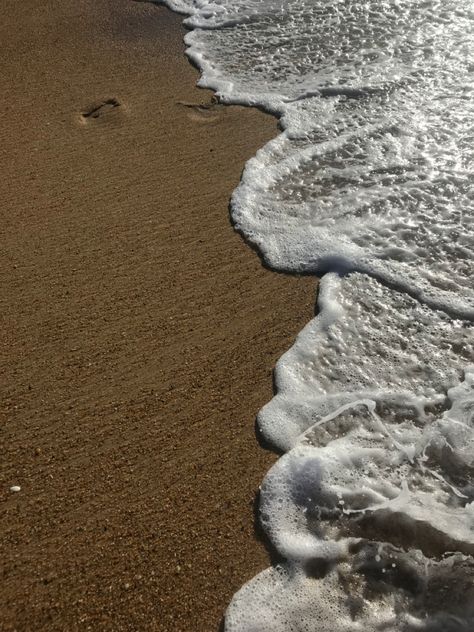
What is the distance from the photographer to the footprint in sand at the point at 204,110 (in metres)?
3.85

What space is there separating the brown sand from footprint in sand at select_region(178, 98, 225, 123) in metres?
0.02

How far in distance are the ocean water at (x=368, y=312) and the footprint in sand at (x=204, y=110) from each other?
0.12 metres

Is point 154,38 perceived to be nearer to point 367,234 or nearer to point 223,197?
point 223,197

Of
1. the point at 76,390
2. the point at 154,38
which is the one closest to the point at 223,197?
the point at 76,390

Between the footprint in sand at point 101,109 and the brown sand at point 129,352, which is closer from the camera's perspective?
the brown sand at point 129,352

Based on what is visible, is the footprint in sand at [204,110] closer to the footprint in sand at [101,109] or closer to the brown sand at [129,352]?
the brown sand at [129,352]

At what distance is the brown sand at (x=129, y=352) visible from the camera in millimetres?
1964

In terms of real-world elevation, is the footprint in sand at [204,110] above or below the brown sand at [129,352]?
above

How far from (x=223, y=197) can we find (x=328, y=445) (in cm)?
149

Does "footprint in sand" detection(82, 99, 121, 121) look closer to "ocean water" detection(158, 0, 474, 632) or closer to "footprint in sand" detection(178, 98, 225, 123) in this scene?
"footprint in sand" detection(178, 98, 225, 123)

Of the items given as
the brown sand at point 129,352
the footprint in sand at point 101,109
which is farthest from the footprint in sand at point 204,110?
the footprint in sand at point 101,109

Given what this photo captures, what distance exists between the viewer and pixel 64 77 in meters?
4.24

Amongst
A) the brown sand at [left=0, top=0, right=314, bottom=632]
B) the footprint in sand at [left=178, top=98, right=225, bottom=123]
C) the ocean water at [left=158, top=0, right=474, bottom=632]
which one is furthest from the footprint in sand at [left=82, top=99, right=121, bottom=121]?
the ocean water at [left=158, top=0, right=474, bottom=632]

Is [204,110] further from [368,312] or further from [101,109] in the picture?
[368,312]
